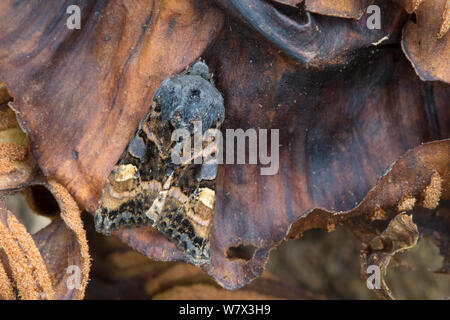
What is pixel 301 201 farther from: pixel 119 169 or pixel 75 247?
pixel 75 247

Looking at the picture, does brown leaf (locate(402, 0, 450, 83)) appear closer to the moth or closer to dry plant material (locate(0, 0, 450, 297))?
dry plant material (locate(0, 0, 450, 297))

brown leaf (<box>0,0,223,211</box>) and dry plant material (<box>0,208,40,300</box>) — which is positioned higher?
brown leaf (<box>0,0,223,211</box>)

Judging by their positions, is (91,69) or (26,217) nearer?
(91,69)

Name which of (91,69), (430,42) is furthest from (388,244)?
(91,69)

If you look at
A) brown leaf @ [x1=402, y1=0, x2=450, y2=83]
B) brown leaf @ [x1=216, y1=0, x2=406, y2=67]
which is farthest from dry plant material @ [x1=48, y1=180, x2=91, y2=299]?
brown leaf @ [x1=402, y1=0, x2=450, y2=83]

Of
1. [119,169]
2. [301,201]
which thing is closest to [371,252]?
[301,201]

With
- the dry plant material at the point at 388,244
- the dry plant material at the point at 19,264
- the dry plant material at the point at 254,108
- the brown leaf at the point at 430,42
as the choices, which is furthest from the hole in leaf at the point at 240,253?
the brown leaf at the point at 430,42

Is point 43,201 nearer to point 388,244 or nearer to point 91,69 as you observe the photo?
point 91,69
